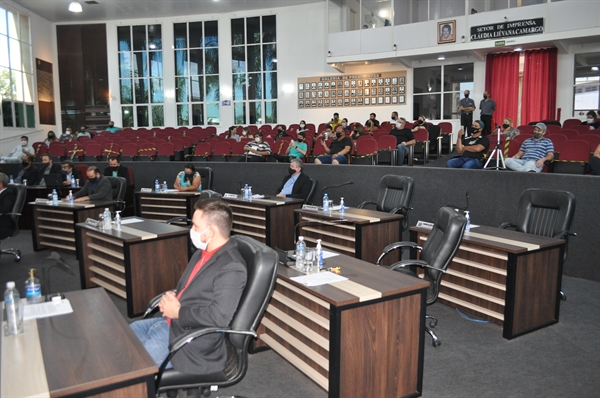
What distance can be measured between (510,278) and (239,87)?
49.7 feet

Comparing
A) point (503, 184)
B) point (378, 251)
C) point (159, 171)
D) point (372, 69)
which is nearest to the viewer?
point (378, 251)

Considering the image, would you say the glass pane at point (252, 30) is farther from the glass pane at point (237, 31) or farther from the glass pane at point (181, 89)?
the glass pane at point (181, 89)

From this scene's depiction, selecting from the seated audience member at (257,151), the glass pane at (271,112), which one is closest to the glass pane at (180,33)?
the glass pane at (271,112)

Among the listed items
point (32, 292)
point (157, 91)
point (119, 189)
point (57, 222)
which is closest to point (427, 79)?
point (157, 91)

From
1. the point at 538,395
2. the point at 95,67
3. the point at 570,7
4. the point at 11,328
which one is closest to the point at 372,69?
the point at 570,7

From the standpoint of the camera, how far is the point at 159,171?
34.8 feet

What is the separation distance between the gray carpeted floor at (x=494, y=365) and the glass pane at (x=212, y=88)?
49.3 feet

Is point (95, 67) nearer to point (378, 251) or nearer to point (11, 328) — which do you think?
point (378, 251)

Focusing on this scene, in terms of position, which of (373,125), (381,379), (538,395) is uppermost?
(373,125)

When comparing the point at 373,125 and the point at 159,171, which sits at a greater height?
the point at 373,125

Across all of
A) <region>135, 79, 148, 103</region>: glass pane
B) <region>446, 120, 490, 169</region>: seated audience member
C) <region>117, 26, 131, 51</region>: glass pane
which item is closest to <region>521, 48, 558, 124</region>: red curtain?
<region>446, 120, 490, 169</region>: seated audience member

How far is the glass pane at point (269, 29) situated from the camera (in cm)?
1706

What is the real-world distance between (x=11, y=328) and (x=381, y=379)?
1.92 m

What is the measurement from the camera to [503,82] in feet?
44.5
